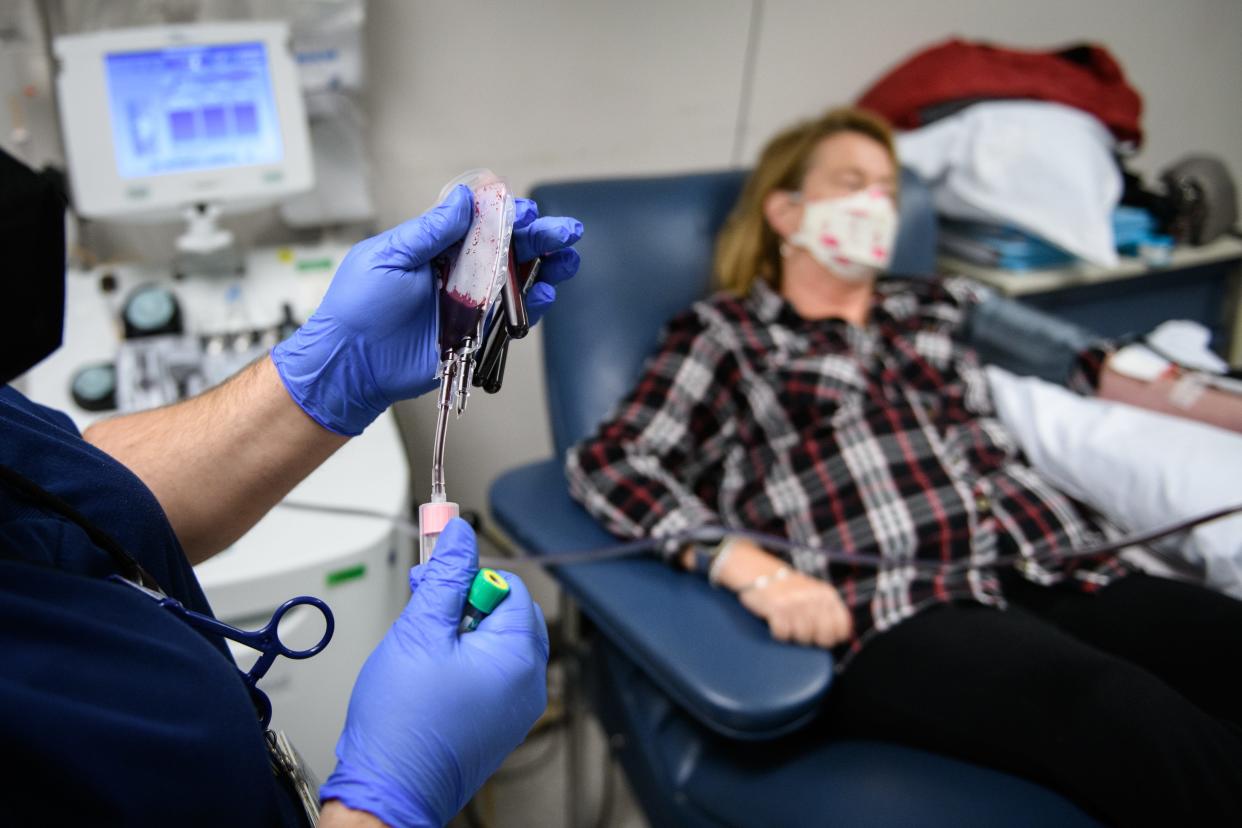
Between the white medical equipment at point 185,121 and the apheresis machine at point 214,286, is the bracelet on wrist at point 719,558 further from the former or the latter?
the white medical equipment at point 185,121

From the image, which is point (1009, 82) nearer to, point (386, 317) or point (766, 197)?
point (766, 197)

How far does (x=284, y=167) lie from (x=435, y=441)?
0.97m

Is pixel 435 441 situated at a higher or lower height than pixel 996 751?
higher

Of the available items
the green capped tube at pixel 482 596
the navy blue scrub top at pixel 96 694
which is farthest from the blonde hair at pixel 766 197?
the navy blue scrub top at pixel 96 694

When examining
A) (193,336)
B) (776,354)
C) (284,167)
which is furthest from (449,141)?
(776,354)

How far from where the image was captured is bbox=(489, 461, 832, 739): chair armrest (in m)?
1.01

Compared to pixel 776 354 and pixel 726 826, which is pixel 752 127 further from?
pixel 726 826

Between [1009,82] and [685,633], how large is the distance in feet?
5.24

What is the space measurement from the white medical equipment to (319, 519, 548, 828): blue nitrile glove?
105cm

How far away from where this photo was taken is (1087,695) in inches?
42.7

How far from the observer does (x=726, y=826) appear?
115 centimetres

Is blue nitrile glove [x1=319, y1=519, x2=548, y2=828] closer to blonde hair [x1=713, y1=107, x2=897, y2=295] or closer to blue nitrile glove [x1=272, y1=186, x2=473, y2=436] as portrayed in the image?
blue nitrile glove [x1=272, y1=186, x2=473, y2=436]

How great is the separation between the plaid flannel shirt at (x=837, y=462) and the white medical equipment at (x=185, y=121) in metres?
0.73

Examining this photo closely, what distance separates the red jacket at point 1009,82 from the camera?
2.00 m
